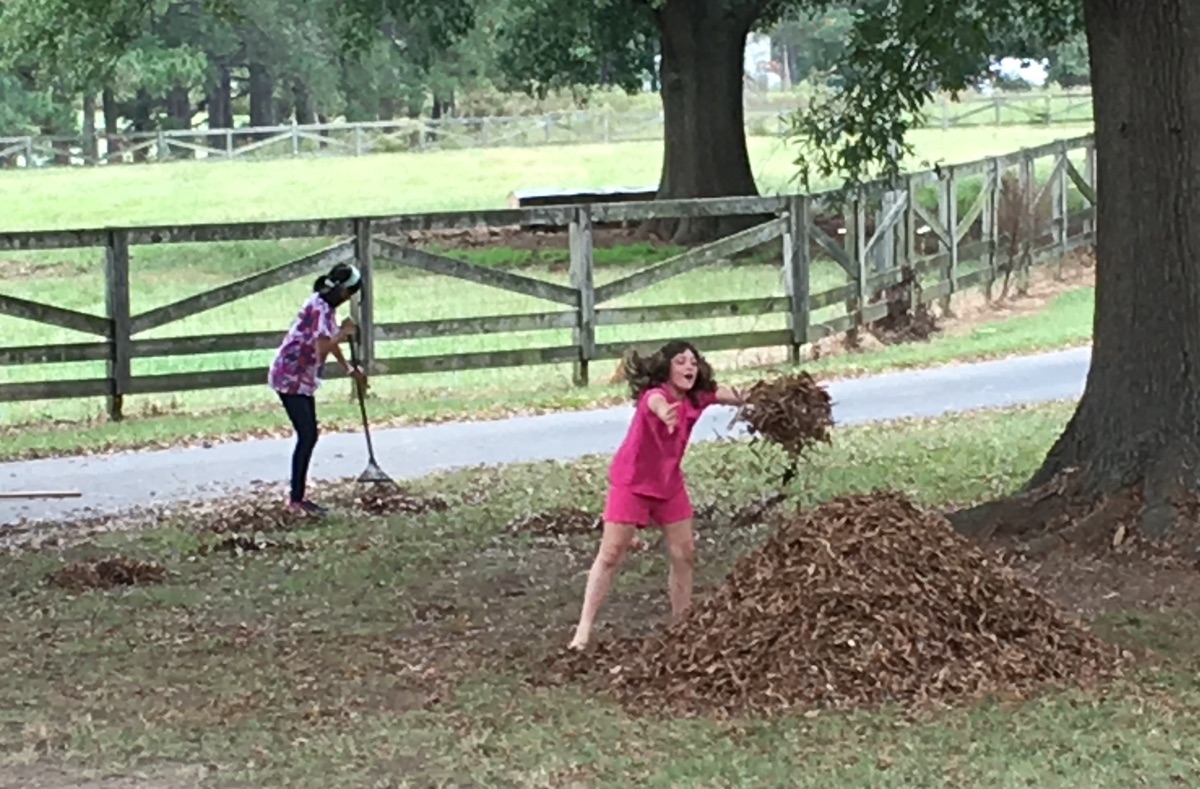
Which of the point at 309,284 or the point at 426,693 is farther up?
the point at 309,284

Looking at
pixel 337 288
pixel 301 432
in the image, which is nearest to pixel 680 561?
pixel 337 288

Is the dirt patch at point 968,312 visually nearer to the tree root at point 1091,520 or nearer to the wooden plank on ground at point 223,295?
the wooden plank on ground at point 223,295

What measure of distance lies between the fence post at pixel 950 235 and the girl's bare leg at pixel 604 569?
1404 centimetres

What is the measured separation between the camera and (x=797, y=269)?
18484 mm

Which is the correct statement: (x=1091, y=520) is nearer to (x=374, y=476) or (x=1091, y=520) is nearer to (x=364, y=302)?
(x=374, y=476)

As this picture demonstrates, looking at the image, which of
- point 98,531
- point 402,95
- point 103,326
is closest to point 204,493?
point 98,531

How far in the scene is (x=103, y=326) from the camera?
15.8m

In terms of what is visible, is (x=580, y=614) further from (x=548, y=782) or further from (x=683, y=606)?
(x=548, y=782)

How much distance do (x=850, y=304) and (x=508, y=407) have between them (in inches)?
186

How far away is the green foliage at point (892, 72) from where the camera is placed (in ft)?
38.5

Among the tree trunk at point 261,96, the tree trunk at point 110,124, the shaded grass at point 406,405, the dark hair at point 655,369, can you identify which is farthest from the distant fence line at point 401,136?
the dark hair at point 655,369

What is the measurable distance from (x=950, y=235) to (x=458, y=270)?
7.43 meters

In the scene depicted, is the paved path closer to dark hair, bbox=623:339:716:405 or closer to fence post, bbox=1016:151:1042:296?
dark hair, bbox=623:339:716:405

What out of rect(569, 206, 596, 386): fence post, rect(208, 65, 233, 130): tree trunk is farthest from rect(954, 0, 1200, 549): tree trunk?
rect(208, 65, 233, 130): tree trunk
